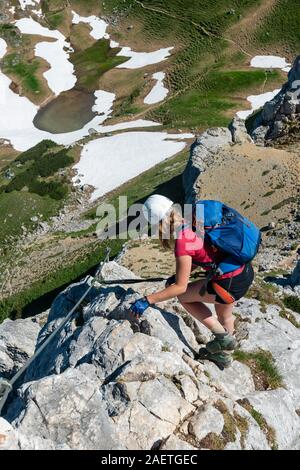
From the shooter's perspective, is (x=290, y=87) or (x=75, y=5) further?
(x=75, y=5)

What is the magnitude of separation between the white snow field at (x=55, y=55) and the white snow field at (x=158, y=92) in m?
17.9

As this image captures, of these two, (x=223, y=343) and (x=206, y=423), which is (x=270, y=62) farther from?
(x=206, y=423)

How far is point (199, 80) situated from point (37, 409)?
8722cm

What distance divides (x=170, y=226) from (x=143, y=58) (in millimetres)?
99558

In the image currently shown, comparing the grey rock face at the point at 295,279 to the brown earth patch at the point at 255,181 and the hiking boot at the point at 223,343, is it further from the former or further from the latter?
the brown earth patch at the point at 255,181

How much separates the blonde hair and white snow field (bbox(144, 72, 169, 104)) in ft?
267

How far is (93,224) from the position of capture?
169ft

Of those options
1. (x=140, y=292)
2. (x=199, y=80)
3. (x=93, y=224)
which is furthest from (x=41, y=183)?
(x=140, y=292)

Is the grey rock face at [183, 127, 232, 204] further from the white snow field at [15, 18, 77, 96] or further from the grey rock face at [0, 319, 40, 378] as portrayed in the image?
the white snow field at [15, 18, 77, 96]

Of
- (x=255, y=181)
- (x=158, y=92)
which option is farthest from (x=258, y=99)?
(x=255, y=181)

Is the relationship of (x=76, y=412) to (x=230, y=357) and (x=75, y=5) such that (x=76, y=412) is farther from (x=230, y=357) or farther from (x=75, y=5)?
(x=75, y=5)

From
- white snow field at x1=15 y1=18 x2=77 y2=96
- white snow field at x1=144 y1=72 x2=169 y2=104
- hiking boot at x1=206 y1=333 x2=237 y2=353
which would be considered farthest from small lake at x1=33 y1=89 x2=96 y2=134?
hiking boot at x1=206 y1=333 x2=237 y2=353

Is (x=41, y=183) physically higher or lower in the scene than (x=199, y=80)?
higher

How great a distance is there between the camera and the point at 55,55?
11131 centimetres
